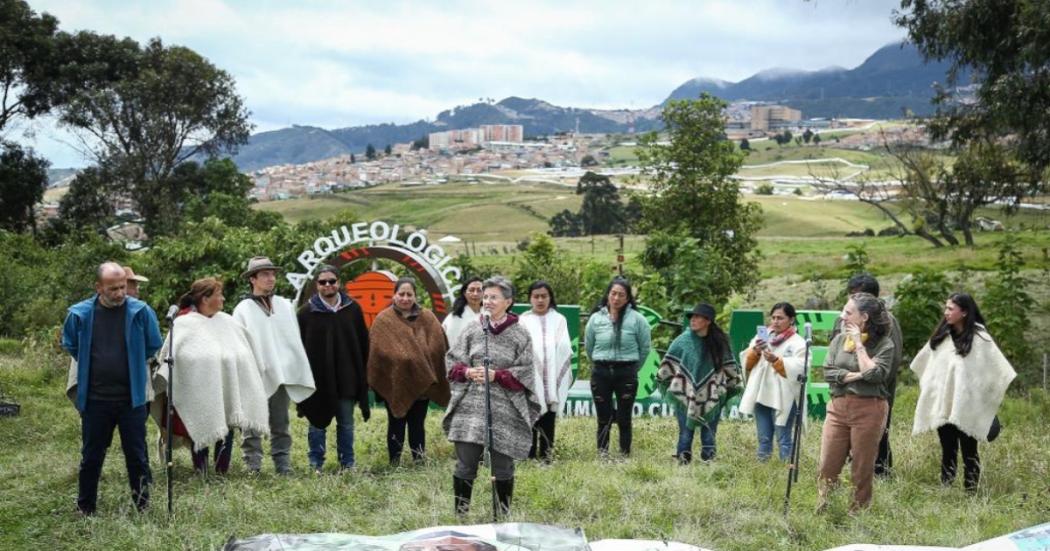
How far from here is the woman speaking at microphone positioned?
6242mm

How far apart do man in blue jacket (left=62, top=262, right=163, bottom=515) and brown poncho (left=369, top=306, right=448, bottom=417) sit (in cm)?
197

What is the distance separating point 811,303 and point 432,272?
311 inches

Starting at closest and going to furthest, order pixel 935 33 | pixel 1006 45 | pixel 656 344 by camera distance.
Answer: pixel 656 344 → pixel 1006 45 → pixel 935 33

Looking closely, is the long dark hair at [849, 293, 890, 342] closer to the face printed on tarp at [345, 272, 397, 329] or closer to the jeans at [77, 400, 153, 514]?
the jeans at [77, 400, 153, 514]

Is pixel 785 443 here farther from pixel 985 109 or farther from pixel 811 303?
pixel 985 109

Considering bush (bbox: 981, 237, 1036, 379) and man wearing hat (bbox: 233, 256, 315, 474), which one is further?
bush (bbox: 981, 237, 1036, 379)

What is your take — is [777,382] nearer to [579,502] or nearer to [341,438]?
[579,502]

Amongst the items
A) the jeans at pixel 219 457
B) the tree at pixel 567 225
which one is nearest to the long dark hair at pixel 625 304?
the jeans at pixel 219 457

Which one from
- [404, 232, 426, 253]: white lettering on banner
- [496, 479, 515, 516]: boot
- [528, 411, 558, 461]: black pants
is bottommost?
[528, 411, 558, 461]: black pants

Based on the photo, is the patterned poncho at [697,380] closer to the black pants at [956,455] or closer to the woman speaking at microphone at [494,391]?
the black pants at [956,455]

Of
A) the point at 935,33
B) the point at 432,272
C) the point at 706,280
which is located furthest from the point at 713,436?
the point at 935,33

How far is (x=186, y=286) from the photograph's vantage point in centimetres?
1906

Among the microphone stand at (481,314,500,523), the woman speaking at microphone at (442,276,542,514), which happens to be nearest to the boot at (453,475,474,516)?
the woman speaking at microphone at (442,276,542,514)

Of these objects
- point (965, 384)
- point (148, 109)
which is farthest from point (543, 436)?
point (148, 109)
